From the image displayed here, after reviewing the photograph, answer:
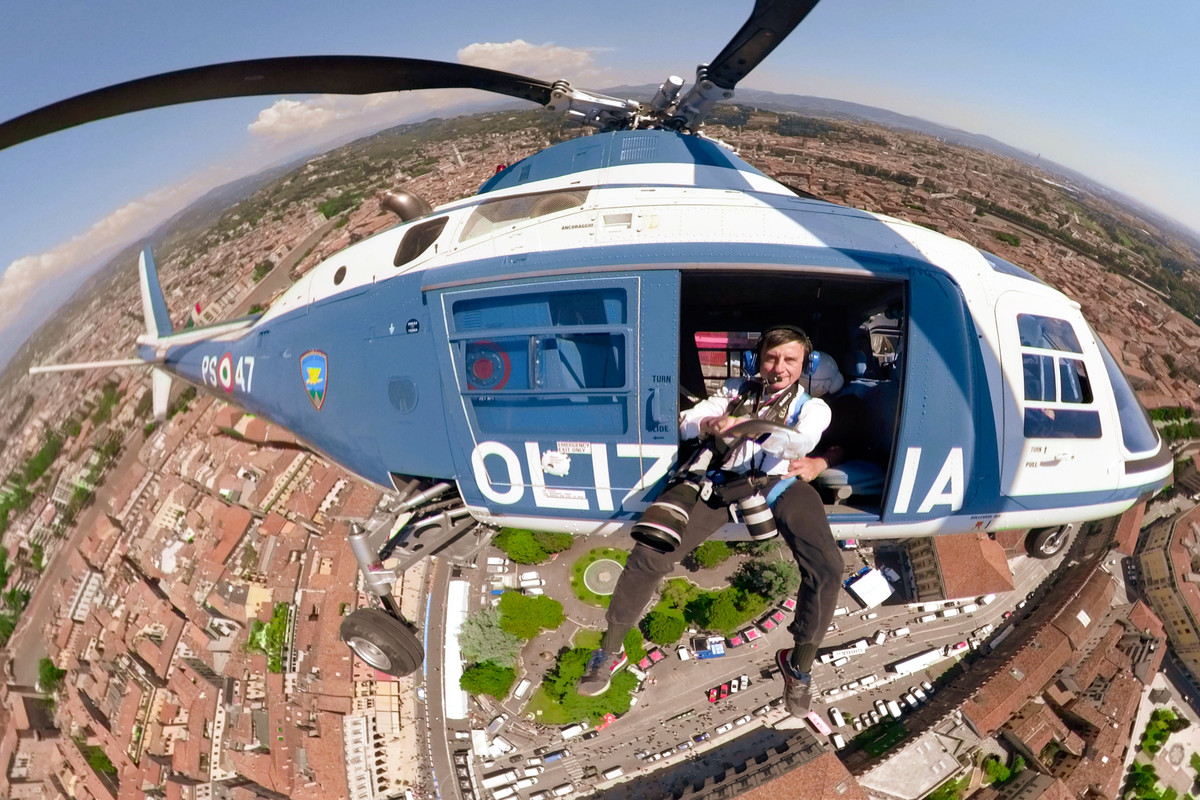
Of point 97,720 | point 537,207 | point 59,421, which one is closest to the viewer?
point 537,207

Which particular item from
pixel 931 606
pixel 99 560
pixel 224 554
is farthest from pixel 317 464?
pixel 931 606

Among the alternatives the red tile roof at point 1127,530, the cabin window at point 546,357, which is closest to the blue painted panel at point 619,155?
the cabin window at point 546,357

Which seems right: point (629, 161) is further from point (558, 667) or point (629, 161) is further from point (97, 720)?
point (97, 720)

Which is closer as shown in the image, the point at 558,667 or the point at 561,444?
the point at 561,444

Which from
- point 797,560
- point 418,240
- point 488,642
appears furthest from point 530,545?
A: point 797,560

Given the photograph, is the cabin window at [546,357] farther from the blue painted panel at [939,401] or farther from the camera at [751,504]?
the blue painted panel at [939,401]

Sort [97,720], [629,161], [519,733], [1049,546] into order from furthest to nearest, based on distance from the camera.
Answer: [97,720], [519,733], [1049,546], [629,161]

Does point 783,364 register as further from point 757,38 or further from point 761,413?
point 757,38
